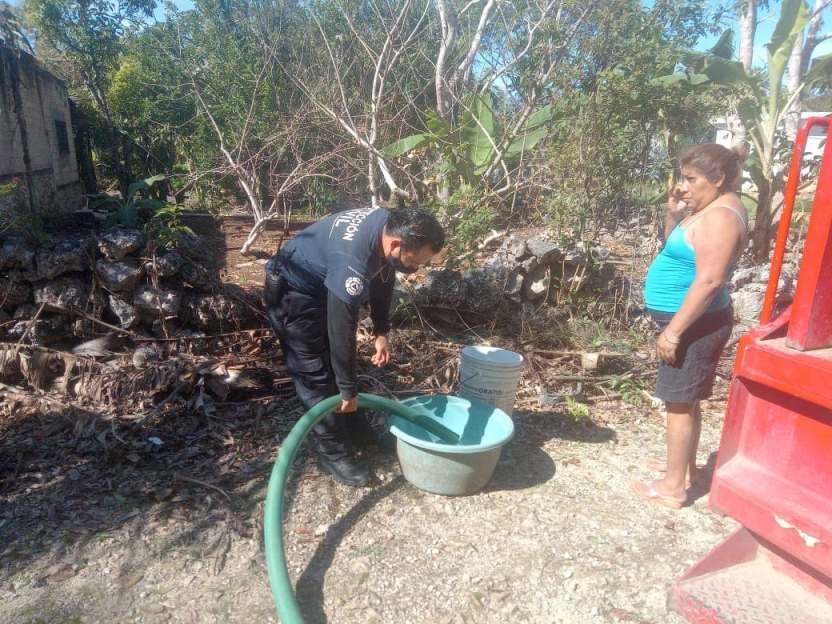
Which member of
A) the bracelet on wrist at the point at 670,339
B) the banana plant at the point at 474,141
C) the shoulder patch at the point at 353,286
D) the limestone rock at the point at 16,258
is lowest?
the bracelet on wrist at the point at 670,339

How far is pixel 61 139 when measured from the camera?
34.7 ft

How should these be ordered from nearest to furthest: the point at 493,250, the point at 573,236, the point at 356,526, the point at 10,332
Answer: the point at 356,526, the point at 10,332, the point at 573,236, the point at 493,250

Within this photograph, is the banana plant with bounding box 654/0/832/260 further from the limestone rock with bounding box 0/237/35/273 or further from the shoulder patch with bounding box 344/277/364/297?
the limestone rock with bounding box 0/237/35/273

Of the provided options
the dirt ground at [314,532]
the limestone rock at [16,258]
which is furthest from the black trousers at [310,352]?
the limestone rock at [16,258]

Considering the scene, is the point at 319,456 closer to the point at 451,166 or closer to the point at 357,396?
the point at 357,396

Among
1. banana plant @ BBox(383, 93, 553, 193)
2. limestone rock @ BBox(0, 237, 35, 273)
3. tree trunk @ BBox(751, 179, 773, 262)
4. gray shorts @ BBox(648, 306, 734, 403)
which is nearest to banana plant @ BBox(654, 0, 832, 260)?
tree trunk @ BBox(751, 179, 773, 262)

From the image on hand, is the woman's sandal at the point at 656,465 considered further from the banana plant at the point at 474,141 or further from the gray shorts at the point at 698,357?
the banana plant at the point at 474,141

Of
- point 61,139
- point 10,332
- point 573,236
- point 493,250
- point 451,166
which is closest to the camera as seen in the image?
point 10,332

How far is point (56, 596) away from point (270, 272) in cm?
172

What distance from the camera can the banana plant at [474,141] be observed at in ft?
23.0

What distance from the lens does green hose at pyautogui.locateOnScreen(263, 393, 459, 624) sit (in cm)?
222

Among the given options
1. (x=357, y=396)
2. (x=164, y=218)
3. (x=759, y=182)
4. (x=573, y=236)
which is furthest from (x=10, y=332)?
(x=759, y=182)

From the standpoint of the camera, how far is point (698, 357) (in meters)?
2.72

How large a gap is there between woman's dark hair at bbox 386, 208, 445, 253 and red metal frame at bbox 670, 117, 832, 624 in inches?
52.0
